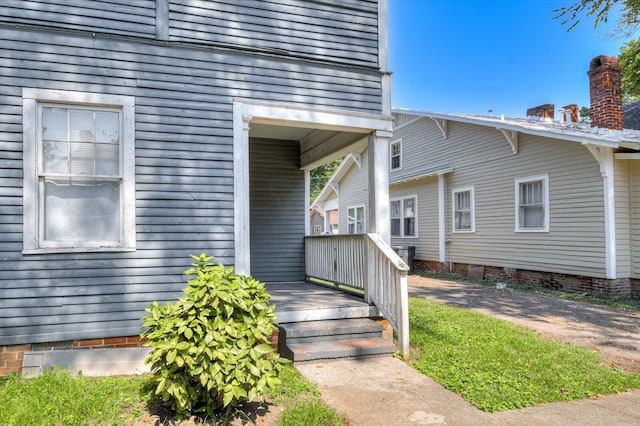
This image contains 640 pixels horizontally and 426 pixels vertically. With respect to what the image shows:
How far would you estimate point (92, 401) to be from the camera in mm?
3607

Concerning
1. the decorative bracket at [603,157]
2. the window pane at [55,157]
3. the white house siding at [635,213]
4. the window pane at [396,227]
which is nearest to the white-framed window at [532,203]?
the decorative bracket at [603,157]

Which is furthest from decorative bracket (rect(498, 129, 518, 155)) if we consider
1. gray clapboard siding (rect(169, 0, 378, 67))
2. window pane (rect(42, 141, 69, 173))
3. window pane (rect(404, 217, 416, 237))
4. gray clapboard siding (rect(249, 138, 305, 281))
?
window pane (rect(42, 141, 69, 173))

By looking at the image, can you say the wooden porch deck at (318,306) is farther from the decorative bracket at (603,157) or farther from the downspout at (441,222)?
the downspout at (441,222)

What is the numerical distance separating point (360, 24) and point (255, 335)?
4.36m

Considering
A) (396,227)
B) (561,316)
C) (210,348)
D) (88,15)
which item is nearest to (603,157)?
(561,316)

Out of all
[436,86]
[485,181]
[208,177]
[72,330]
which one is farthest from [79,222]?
[436,86]

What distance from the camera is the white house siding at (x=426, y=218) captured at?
14.8 meters

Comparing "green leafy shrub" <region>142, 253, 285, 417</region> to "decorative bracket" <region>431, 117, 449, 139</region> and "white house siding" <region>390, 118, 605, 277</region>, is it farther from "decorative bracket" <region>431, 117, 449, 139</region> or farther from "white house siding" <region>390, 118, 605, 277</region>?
"decorative bracket" <region>431, 117, 449, 139</region>

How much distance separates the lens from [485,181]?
41.6ft

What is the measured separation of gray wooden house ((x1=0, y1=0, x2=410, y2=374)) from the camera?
4.43 meters

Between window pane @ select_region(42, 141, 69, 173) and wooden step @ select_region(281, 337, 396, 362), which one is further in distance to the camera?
wooden step @ select_region(281, 337, 396, 362)

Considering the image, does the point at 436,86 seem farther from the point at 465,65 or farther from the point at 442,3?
the point at 442,3

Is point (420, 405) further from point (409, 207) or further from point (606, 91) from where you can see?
point (409, 207)

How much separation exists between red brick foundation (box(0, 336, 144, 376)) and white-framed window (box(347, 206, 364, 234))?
45.1ft
